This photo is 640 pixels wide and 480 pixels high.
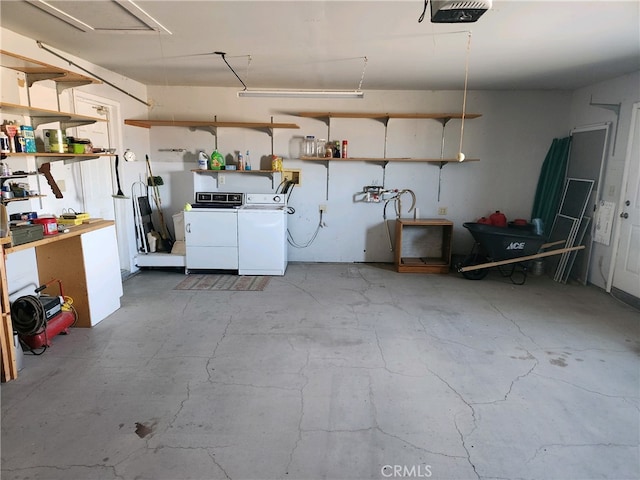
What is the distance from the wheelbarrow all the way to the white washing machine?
2387 mm

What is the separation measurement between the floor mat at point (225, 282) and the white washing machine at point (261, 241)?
0.15 metres

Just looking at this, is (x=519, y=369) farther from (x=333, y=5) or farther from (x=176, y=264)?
(x=176, y=264)

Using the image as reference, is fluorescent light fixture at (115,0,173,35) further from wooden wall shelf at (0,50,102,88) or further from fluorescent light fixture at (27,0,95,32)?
wooden wall shelf at (0,50,102,88)

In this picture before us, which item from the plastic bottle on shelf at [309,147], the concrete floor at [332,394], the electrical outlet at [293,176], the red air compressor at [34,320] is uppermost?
the plastic bottle on shelf at [309,147]

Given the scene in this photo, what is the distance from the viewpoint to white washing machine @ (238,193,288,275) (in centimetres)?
477

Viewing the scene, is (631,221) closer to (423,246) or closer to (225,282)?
(423,246)

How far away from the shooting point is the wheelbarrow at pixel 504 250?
14.5ft

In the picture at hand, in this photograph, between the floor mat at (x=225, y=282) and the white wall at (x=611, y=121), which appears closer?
the white wall at (x=611, y=121)

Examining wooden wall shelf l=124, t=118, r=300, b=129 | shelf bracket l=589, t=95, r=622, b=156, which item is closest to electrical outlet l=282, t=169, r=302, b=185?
wooden wall shelf l=124, t=118, r=300, b=129

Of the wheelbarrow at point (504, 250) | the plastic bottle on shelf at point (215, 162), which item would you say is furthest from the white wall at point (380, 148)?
the wheelbarrow at point (504, 250)

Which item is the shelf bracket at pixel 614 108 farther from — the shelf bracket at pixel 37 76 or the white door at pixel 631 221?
Result: the shelf bracket at pixel 37 76

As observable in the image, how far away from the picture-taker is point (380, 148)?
536 cm

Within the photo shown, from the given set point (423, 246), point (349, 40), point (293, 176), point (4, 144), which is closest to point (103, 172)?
point (4, 144)

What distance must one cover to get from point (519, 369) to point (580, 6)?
2464 millimetres
